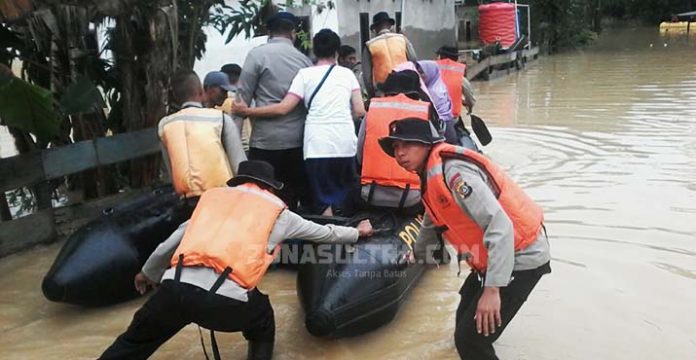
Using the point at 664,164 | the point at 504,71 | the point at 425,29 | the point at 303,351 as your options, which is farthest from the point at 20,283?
the point at 425,29

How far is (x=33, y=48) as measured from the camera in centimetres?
688

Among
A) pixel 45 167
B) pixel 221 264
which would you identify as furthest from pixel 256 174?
pixel 45 167

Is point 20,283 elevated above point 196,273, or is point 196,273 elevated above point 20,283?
point 196,273

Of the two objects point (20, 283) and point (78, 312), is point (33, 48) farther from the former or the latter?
point (78, 312)

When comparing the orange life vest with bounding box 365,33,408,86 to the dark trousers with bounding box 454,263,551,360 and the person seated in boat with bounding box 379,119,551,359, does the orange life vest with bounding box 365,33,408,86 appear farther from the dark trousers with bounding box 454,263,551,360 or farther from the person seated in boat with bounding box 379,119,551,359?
the dark trousers with bounding box 454,263,551,360

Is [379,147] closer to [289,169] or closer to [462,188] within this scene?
[289,169]

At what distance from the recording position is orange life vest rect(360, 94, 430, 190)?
518 cm

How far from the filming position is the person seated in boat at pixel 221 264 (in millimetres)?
3451

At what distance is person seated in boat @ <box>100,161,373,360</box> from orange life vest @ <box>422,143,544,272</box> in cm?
83

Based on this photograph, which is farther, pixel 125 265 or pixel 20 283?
pixel 20 283

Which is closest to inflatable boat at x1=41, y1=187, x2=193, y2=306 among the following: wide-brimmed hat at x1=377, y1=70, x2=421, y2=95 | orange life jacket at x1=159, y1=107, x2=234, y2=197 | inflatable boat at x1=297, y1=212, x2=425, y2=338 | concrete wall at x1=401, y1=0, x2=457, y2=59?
orange life jacket at x1=159, y1=107, x2=234, y2=197

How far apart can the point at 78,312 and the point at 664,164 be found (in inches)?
287

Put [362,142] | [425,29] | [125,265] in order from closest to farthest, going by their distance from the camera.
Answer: [125,265]
[362,142]
[425,29]

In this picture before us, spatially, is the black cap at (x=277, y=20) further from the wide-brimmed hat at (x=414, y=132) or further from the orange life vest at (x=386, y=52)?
the wide-brimmed hat at (x=414, y=132)
